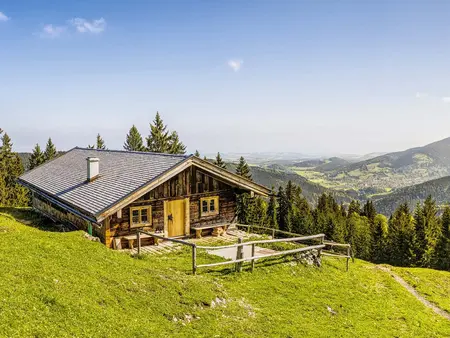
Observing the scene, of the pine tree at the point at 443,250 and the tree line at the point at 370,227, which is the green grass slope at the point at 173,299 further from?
the pine tree at the point at 443,250

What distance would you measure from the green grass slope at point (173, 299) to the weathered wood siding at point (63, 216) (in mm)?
5391

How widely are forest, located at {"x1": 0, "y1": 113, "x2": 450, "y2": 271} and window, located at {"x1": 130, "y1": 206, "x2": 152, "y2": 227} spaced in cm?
3607

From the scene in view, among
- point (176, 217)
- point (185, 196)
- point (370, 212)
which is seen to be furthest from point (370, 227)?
point (176, 217)

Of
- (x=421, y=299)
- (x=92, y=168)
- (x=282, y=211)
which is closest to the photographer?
(x=421, y=299)

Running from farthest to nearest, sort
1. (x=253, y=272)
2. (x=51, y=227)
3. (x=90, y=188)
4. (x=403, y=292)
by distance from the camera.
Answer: (x=51, y=227) → (x=90, y=188) → (x=403, y=292) → (x=253, y=272)

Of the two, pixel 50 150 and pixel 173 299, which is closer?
pixel 173 299

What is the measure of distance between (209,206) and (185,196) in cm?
227

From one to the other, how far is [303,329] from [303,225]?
67.8 meters

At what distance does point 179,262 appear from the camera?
1680 centimetres

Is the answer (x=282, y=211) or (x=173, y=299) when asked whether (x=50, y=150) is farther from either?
(x=173, y=299)

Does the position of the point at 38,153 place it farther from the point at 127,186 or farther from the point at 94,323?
the point at 94,323

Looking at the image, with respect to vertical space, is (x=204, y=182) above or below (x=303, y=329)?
above

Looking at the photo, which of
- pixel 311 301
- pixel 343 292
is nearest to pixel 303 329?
pixel 311 301

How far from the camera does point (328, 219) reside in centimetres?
7438
